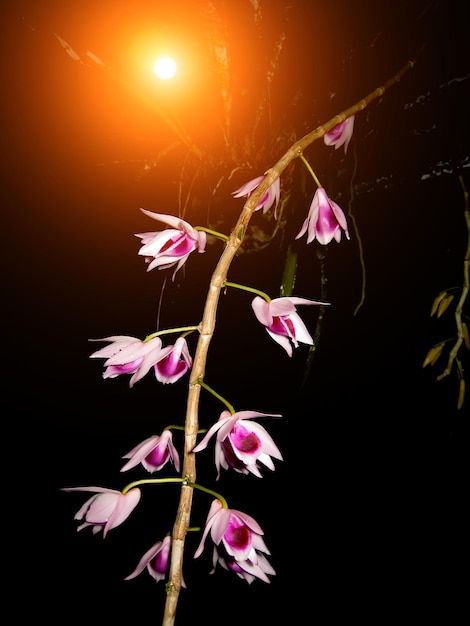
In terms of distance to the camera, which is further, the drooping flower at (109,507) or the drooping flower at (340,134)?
the drooping flower at (340,134)

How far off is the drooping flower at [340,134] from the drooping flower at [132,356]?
18.4 inches

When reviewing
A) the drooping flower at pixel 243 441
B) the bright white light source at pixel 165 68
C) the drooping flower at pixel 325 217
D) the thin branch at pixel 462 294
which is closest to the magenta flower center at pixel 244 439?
the drooping flower at pixel 243 441

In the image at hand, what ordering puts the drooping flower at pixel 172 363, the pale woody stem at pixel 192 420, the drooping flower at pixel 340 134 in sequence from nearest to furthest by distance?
the pale woody stem at pixel 192 420 < the drooping flower at pixel 172 363 < the drooping flower at pixel 340 134

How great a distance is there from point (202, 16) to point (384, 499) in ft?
3.43

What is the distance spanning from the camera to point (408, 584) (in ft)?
2.82

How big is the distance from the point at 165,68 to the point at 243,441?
0.71 m

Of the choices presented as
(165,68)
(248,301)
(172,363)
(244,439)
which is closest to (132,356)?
(172,363)

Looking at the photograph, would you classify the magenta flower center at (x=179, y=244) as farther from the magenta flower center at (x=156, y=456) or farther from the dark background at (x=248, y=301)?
the dark background at (x=248, y=301)

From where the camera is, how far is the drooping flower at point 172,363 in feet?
1.53

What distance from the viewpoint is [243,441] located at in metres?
0.40

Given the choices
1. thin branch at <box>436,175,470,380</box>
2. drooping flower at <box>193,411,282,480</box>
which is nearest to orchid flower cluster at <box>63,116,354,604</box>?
drooping flower at <box>193,411,282,480</box>

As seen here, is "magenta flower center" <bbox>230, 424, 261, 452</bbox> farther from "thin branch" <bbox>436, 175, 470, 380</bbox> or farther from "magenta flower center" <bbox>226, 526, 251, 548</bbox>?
"thin branch" <bbox>436, 175, 470, 380</bbox>

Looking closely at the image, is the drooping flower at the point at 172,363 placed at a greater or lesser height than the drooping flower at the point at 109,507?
greater

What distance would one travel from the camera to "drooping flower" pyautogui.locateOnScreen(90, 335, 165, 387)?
0.44 m
